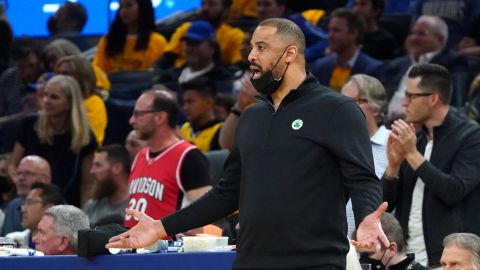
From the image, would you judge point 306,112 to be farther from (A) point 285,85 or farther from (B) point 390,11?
(B) point 390,11

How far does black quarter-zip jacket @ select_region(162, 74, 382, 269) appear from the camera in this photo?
5.45 m

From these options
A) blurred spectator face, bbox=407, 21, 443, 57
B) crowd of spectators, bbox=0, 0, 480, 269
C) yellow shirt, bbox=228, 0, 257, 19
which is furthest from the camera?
yellow shirt, bbox=228, 0, 257, 19

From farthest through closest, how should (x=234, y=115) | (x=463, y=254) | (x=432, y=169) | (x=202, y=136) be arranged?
1. (x=202, y=136)
2. (x=234, y=115)
3. (x=432, y=169)
4. (x=463, y=254)

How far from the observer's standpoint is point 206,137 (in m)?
11.1

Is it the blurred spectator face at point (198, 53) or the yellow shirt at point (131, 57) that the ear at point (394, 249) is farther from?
the yellow shirt at point (131, 57)

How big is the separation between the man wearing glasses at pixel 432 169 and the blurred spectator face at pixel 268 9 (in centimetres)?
494

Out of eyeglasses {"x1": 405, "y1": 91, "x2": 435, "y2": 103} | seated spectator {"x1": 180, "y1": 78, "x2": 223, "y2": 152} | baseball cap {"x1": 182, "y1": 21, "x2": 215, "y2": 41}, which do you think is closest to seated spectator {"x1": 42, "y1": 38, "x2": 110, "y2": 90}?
baseball cap {"x1": 182, "y1": 21, "x2": 215, "y2": 41}

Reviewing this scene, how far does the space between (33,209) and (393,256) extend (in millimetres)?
3322

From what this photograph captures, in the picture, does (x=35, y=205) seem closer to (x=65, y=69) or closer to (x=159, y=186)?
(x=159, y=186)

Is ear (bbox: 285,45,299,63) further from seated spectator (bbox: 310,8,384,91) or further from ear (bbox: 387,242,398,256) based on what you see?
seated spectator (bbox: 310,8,384,91)

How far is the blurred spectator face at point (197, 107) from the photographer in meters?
11.3

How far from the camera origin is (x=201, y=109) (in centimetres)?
1130

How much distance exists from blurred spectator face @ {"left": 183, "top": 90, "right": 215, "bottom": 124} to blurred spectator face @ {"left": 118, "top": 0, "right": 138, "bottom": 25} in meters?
2.32

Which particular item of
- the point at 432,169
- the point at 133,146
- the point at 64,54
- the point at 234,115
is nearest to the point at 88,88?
the point at 133,146
